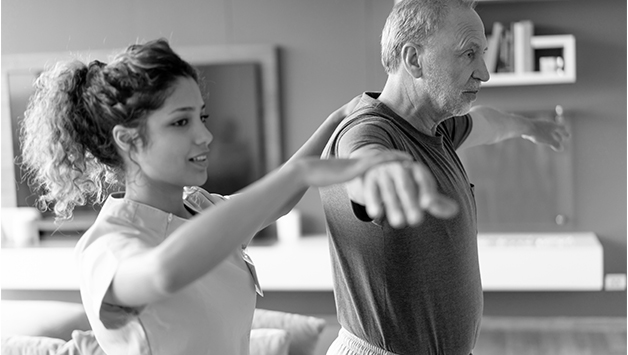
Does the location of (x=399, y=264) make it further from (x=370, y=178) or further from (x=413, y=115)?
(x=370, y=178)

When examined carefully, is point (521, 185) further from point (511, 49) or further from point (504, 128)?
point (504, 128)

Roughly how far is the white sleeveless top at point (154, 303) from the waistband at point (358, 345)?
29cm

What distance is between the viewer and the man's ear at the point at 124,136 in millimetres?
1151

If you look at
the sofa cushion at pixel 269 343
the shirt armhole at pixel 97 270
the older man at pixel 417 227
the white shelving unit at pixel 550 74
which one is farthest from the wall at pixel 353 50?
the shirt armhole at pixel 97 270

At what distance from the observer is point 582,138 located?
14.2 feet

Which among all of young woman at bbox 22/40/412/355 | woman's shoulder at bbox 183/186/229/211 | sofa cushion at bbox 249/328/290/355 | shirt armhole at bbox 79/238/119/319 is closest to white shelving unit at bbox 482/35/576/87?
sofa cushion at bbox 249/328/290/355

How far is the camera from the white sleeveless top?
1.04m

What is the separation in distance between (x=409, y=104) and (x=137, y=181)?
0.59 metres

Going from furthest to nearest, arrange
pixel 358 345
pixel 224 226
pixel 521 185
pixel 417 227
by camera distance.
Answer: pixel 521 185 → pixel 358 345 → pixel 417 227 → pixel 224 226

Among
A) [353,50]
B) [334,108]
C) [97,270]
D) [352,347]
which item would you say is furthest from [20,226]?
[97,270]

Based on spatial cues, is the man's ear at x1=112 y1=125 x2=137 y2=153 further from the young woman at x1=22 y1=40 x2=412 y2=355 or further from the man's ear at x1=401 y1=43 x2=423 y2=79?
the man's ear at x1=401 y1=43 x2=423 y2=79

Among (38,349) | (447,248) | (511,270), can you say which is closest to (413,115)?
(447,248)

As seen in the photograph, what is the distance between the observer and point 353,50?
4.50 metres

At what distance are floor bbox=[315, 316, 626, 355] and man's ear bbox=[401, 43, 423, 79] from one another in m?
2.58
